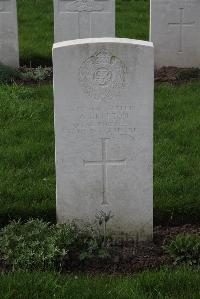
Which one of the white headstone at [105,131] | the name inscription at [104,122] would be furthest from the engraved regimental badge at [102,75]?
the name inscription at [104,122]

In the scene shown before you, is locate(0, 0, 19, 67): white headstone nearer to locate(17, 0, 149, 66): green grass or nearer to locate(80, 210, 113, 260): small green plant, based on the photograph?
locate(17, 0, 149, 66): green grass

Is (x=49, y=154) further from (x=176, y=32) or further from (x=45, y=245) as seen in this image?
(x=176, y=32)

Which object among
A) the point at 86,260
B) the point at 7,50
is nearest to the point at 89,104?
the point at 86,260

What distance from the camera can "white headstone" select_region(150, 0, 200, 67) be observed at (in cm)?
949

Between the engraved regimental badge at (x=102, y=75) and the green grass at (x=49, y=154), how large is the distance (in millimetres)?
1064

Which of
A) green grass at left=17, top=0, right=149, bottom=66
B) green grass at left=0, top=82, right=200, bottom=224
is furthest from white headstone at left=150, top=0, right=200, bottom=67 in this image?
green grass at left=0, top=82, right=200, bottom=224

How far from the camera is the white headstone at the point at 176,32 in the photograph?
374 inches

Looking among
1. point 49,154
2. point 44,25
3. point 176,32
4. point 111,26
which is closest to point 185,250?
point 49,154

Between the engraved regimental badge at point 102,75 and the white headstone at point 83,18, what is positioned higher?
the white headstone at point 83,18

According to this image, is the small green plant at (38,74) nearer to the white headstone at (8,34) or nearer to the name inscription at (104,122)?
the white headstone at (8,34)

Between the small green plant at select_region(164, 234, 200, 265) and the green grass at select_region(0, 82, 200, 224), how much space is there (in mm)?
592

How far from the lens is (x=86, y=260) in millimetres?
4383

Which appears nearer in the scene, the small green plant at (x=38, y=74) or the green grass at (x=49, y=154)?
the green grass at (x=49, y=154)

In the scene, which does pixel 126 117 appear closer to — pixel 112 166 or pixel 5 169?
pixel 112 166
